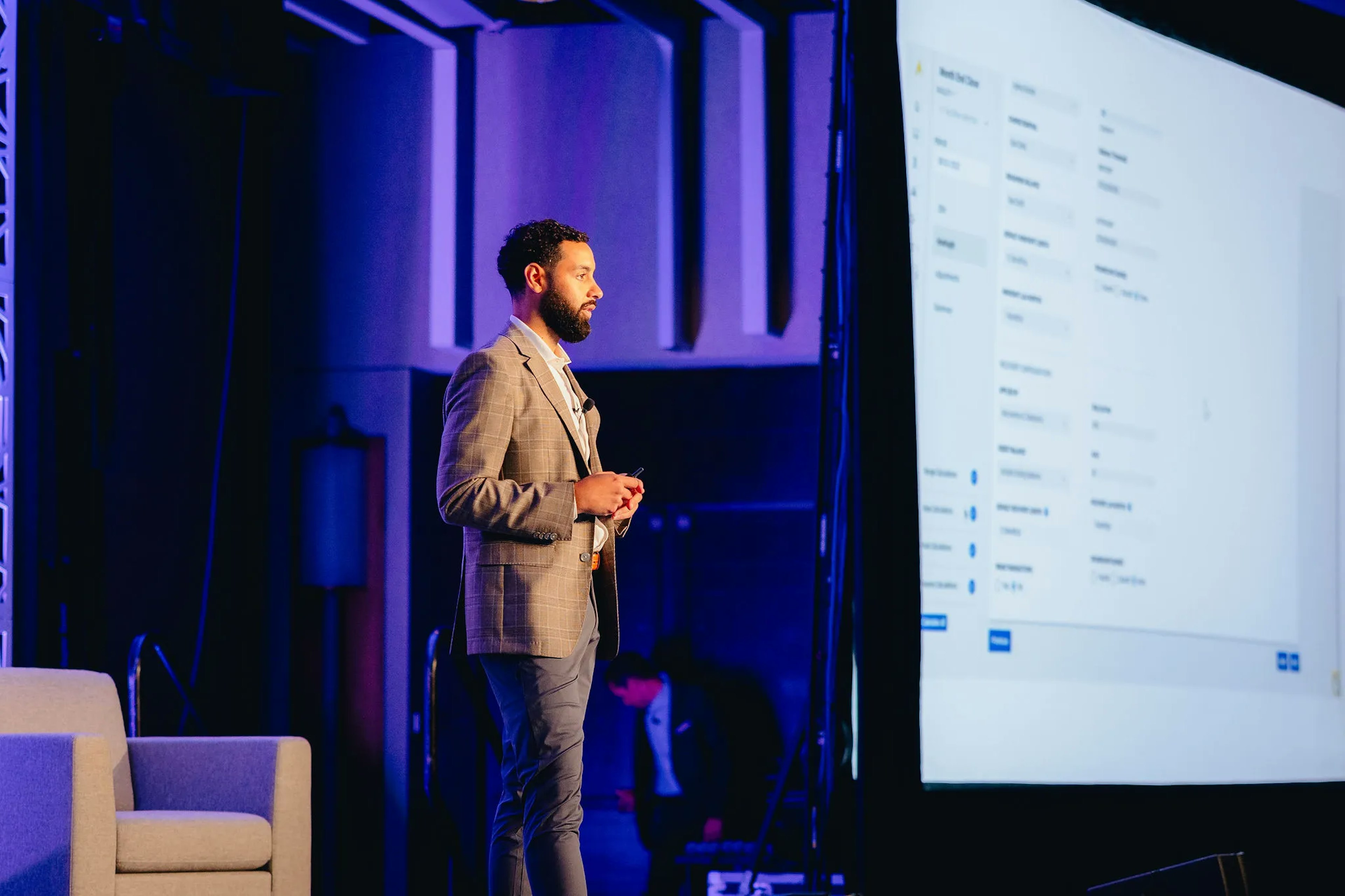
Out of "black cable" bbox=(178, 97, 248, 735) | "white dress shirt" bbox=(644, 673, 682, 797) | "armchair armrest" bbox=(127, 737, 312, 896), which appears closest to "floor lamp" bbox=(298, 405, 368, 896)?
"black cable" bbox=(178, 97, 248, 735)

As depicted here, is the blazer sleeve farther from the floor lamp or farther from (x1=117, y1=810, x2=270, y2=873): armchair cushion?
the floor lamp

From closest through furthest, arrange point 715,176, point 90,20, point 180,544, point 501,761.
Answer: point 501,761 → point 90,20 → point 180,544 → point 715,176

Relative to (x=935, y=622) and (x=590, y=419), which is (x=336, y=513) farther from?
(x=935, y=622)

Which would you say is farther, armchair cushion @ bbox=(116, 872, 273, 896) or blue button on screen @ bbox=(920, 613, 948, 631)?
armchair cushion @ bbox=(116, 872, 273, 896)

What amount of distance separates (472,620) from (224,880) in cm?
129

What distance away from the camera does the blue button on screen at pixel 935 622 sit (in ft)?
5.30

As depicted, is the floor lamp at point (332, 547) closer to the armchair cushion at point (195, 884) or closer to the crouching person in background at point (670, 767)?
the crouching person in background at point (670, 767)

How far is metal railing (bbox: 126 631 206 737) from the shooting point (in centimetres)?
408

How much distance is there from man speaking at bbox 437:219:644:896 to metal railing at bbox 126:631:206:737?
2.15 m

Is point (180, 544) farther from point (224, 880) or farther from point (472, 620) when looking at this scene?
point (472, 620)

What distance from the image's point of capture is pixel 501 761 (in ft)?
7.77

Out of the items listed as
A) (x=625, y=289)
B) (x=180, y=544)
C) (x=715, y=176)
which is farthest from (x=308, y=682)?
(x=715, y=176)

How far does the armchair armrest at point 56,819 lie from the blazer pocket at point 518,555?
107cm

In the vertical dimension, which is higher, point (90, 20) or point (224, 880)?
point (90, 20)
